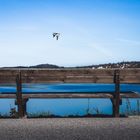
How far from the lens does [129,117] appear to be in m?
9.80

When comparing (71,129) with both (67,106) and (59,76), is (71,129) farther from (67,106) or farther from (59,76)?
(67,106)

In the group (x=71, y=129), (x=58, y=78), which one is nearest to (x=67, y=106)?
(x=58, y=78)

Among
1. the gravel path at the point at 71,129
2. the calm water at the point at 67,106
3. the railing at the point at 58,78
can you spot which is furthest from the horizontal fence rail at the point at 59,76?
the gravel path at the point at 71,129

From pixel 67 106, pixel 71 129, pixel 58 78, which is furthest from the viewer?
pixel 67 106

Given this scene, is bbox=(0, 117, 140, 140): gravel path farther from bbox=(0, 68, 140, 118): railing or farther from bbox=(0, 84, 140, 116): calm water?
bbox=(0, 84, 140, 116): calm water

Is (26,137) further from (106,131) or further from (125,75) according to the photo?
(125,75)

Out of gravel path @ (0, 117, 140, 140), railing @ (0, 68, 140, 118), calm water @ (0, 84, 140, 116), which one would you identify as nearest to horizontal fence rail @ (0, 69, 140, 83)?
railing @ (0, 68, 140, 118)

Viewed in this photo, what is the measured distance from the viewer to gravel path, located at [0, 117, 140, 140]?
7504 millimetres

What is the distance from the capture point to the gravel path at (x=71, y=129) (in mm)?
7504

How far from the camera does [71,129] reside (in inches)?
324

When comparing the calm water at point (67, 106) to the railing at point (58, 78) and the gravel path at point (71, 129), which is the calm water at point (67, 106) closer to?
the railing at point (58, 78)

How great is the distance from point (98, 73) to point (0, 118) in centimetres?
280

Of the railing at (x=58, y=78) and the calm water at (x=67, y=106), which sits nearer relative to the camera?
the railing at (x=58, y=78)

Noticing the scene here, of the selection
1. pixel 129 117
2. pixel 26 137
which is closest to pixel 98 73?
pixel 129 117
